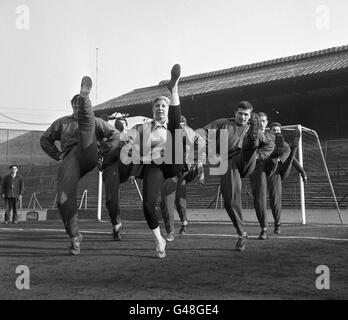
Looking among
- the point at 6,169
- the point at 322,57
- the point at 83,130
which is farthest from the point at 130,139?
the point at 6,169

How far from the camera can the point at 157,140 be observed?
202 inches

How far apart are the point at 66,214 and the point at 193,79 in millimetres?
23040

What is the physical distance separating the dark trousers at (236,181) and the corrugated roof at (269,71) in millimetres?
12408

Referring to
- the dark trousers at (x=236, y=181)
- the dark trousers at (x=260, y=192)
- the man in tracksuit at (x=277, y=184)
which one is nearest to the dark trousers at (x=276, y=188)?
the man in tracksuit at (x=277, y=184)

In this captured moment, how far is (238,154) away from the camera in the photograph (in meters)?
5.62

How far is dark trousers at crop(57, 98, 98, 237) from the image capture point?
208 inches

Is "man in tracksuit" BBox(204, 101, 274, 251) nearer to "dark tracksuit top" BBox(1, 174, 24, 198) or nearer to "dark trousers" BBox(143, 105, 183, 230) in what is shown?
"dark trousers" BBox(143, 105, 183, 230)

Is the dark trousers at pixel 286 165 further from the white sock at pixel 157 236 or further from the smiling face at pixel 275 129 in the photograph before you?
the white sock at pixel 157 236

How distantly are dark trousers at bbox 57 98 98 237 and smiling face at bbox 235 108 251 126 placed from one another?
72.2 inches

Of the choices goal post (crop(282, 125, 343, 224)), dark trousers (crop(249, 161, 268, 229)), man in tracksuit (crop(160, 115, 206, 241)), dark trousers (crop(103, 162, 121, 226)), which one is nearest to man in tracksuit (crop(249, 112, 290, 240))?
dark trousers (crop(249, 161, 268, 229))

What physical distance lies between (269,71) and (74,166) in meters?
18.1

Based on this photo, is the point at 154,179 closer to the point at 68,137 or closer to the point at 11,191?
the point at 68,137

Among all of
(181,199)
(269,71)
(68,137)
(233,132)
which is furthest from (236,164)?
(269,71)
